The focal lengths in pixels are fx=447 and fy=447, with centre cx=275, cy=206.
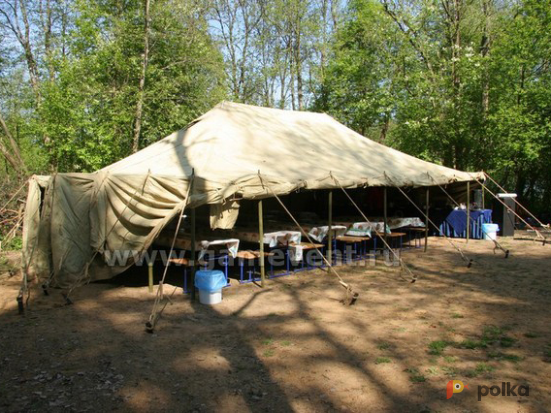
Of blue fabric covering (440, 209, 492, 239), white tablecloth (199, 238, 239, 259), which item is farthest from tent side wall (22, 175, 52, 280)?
blue fabric covering (440, 209, 492, 239)

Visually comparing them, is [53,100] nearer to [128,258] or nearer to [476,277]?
[128,258]

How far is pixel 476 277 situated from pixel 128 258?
19.6ft

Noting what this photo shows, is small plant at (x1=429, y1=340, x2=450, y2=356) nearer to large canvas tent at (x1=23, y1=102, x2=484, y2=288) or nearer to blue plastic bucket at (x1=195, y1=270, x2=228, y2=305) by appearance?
blue plastic bucket at (x1=195, y1=270, x2=228, y2=305)

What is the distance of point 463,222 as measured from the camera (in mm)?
13172

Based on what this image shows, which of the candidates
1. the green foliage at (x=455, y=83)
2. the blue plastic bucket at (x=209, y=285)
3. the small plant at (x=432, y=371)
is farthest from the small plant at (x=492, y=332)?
the green foliage at (x=455, y=83)

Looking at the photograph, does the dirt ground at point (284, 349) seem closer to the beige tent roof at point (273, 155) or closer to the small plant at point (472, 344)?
the small plant at point (472, 344)

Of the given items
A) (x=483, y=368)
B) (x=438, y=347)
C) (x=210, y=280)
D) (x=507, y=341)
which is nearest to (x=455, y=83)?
(x=507, y=341)

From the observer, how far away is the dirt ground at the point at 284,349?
11.9 feet

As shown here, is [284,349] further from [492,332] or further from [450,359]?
[492,332]

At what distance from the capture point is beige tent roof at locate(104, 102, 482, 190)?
758 cm

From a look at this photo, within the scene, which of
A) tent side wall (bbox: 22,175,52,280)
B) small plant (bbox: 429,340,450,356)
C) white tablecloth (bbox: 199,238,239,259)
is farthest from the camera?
tent side wall (bbox: 22,175,52,280)

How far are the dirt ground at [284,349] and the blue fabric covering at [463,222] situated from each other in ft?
18.6

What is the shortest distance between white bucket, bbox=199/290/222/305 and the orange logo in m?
3.46

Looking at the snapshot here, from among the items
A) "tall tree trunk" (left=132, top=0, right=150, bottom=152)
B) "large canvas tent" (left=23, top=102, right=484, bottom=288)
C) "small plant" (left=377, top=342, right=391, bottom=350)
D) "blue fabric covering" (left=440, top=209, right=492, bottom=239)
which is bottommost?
"small plant" (left=377, top=342, right=391, bottom=350)
